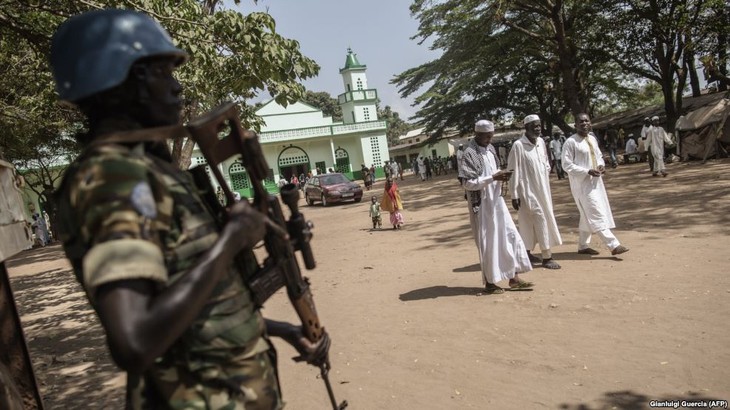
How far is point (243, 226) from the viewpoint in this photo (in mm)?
1205

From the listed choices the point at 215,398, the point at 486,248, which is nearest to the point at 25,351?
the point at 215,398

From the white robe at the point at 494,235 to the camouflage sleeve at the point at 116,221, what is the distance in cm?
422

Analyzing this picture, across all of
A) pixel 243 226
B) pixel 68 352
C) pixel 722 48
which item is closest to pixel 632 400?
pixel 243 226

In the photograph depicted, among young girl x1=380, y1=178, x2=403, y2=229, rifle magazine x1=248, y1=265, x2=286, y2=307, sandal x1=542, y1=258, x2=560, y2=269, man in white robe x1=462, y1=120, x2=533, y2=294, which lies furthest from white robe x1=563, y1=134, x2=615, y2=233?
Answer: rifle magazine x1=248, y1=265, x2=286, y2=307

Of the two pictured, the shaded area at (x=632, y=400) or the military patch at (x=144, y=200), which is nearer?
the military patch at (x=144, y=200)

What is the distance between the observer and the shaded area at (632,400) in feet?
9.07

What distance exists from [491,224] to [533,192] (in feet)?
Answer: 3.56

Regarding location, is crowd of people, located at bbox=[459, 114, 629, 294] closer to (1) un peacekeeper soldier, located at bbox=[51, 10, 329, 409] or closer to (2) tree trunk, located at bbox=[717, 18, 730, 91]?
(1) un peacekeeper soldier, located at bbox=[51, 10, 329, 409]

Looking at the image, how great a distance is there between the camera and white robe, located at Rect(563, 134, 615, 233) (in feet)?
19.4

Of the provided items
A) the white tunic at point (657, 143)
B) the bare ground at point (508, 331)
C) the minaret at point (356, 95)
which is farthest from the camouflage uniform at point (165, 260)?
the minaret at point (356, 95)

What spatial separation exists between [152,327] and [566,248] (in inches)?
255

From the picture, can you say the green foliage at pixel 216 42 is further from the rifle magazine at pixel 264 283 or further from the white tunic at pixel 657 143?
the white tunic at pixel 657 143

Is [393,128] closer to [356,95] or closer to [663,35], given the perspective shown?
[356,95]

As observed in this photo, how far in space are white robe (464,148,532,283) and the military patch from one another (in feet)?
13.8
